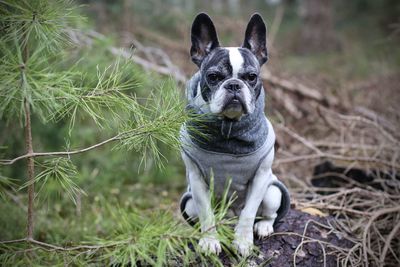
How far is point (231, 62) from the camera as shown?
2.01m

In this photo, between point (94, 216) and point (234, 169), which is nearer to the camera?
point (234, 169)

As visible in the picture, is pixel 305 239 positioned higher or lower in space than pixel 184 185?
higher

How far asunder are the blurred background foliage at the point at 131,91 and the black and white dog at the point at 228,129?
224 mm

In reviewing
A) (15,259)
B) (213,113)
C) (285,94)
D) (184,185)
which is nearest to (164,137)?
(213,113)

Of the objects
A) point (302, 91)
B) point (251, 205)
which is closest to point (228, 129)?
point (251, 205)

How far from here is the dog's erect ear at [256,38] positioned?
213 cm

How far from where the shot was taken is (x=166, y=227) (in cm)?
177

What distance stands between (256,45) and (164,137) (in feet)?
2.19

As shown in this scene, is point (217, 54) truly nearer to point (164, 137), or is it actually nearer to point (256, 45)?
point (256, 45)

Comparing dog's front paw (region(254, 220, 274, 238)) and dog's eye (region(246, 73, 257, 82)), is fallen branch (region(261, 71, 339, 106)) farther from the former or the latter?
dog's eye (region(246, 73, 257, 82))

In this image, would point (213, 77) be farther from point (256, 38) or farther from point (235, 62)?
point (256, 38)

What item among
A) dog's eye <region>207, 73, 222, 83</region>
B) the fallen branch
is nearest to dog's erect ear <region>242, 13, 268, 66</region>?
dog's eye <region>207, 73, 222, 83</region>

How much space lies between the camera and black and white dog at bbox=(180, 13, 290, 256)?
2010mm

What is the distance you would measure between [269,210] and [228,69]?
2.65 feet
